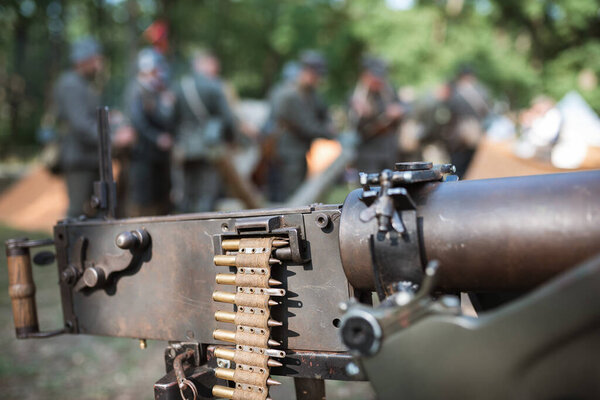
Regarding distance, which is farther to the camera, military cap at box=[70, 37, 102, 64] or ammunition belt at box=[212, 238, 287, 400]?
military cap at box=[70, 37, 102, 64]

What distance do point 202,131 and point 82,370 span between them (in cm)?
381

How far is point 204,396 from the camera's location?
1798mm

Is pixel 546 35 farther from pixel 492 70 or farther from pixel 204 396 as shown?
pixel 204 396

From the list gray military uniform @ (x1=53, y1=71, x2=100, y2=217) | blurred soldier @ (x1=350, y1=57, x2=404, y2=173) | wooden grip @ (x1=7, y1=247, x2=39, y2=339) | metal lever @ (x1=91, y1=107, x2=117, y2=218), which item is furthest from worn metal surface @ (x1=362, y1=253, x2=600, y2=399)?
blurred soldier @ (x1=350, y1=57, x2=404, y2=173)

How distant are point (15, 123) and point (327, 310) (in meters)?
28.8

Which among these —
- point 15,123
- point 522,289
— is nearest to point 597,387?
point 522,289

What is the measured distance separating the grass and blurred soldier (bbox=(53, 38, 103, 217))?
1522 mm

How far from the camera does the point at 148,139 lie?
240 inches

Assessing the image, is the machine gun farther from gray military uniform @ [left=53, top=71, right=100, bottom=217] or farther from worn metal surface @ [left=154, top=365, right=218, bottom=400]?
gray military uniform @ [left=53, top=71, right=100, bottom=217]

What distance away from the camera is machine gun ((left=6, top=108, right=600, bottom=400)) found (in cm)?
104

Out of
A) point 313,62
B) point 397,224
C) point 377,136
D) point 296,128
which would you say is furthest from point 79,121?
point 397,224

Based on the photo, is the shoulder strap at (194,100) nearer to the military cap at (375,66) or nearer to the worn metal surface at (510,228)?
the military cap at (375,66)

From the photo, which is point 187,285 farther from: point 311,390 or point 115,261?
point 311,390

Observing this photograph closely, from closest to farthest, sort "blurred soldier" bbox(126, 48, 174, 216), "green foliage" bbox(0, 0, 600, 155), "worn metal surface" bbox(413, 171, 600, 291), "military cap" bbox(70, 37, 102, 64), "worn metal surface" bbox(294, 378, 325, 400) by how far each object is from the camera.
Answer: "worn metal surface" bbox(413, 171, 600, 291), "worn metal surface" bbox(294, 378, 325, 400), "military cap" bbox(70, 37, 102, 64), "blurred soldier" bbox(126, 48, 174, 216), "green foliage" bbox(0, 0, 600, 155)
